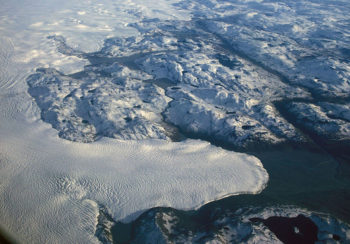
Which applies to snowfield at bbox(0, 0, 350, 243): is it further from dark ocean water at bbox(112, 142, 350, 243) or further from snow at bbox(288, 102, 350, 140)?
dark ocean water at bbox(112, 142, 350, 243)

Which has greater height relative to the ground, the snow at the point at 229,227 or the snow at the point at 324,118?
the snow at the point at 324,118

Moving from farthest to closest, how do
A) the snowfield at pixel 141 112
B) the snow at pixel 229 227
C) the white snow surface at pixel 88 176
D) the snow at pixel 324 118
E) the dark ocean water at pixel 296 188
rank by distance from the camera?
the snow at pixel 324 118, the snowfield at pixel 141 112, the dark ocean water at pixel 296 188, the white snow surface at pixel 88 176, the snow at pixel 229 227

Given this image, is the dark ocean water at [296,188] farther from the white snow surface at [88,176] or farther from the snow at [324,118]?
the snow at [324,118]

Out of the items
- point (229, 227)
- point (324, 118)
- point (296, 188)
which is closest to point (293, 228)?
point (229, 227)

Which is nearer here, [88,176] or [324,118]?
[88,176]

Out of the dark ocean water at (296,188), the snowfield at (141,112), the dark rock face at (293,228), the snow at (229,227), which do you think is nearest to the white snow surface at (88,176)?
the snowfield at (141,112)

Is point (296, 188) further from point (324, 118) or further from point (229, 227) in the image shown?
point (324, 118)

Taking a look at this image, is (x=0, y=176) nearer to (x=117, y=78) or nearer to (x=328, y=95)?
(x=117, y=78)

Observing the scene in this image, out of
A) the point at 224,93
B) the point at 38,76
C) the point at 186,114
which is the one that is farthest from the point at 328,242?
the point at 38,76
